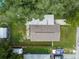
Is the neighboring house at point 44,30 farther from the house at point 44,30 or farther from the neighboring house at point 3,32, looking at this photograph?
the neighboring house at point 3,32

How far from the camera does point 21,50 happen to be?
6.49ft

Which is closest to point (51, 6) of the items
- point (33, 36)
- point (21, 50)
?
point (33, 36)

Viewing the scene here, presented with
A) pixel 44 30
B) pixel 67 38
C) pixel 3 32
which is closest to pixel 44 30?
pixel 44 30

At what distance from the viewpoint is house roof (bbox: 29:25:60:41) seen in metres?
1.96


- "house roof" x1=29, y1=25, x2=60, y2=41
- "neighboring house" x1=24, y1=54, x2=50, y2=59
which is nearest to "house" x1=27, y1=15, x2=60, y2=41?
"house roof" x1=29, y1=25, x2=60, y2=41

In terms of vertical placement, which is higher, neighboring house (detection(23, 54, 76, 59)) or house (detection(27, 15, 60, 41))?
house (detection(27, 15, 60, 41))

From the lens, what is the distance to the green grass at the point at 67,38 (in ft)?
6.50

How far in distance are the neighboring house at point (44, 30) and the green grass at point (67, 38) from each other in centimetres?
4

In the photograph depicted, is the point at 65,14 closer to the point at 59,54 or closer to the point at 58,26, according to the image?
the point at 58,26

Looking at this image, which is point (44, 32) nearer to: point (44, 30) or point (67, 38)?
point (44, 30)

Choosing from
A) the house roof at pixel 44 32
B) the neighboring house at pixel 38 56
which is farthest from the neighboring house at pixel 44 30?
the neighboring house at pixel 38 56

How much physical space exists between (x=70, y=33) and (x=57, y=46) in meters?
0.15

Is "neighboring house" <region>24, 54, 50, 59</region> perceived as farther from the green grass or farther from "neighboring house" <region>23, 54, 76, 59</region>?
the green grass

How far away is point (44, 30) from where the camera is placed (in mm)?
1959
